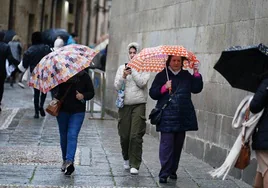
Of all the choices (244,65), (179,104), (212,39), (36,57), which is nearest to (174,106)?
(179,104)

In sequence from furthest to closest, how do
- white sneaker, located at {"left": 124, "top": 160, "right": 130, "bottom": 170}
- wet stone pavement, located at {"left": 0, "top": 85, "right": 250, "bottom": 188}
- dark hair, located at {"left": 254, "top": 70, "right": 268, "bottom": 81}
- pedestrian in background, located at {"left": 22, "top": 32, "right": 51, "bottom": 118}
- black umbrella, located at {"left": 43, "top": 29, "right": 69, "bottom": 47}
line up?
1. black umbrella, located at {"left": 43, "top": 29, "right": 69, "bottom": 47}
2. pedestrian in background, located at {"left": 22, "top": 32, "right": 51, "bottom": 118}
3. white sneaker, located at {"left": 124, "top": 160, "right": 130, "bottom": 170}
4. wet stone pavement, located at {"left": 0, "top": 85, "right": 250, "bottom": 188}
5. dark hair, located at {"left": 254, "top": 70, "right": 268, "bottom": 81}

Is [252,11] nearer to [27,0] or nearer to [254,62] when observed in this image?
[254,62]

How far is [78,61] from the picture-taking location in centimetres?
1015

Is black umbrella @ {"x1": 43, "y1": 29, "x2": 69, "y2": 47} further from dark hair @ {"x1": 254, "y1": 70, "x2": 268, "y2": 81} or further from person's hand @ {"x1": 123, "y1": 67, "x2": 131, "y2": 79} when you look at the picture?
dark hair @ {"x1": 254, "y1": 70, "x2": 268, "y2": 81}

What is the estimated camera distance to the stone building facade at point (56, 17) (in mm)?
34094

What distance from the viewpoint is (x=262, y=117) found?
26.0ft

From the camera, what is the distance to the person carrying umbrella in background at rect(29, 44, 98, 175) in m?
10.1

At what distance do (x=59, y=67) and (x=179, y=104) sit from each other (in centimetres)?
154

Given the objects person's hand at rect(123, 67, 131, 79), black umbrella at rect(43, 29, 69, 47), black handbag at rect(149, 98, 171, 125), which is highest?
black umbrella at rect(43, 29, 69, 47)

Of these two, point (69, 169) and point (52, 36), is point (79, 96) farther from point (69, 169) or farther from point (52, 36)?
point (52, 36)

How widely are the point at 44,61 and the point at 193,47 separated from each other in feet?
10.8

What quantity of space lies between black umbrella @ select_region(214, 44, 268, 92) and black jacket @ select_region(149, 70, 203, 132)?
5.37ft

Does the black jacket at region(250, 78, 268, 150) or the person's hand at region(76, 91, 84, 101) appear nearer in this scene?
the black jacket at region(250, 78, 268, 150)

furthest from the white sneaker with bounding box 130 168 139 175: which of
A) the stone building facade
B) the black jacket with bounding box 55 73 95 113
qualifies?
the stone building facade
